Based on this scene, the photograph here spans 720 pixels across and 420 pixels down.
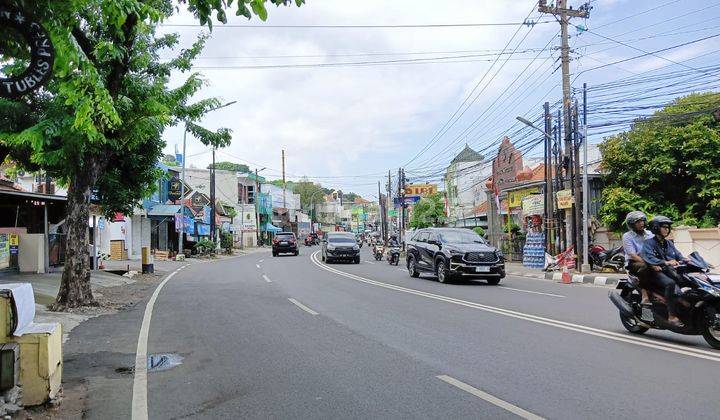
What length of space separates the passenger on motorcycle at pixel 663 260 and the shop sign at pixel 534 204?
67.3 ft

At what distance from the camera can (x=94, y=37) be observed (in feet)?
41.8

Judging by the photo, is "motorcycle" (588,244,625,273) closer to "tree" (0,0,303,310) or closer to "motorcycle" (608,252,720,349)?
"motorcycle" (608,252,720,349)

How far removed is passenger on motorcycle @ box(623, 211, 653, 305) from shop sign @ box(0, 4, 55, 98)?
7.38 m

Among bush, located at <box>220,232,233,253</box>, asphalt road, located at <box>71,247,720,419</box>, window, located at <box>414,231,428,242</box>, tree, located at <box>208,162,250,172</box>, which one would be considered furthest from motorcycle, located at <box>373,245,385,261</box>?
tree, located at <box>208,162,250,172</box>

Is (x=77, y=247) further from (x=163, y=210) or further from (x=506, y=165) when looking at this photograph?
(x=506, y=165)

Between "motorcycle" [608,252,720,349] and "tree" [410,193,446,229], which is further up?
"tree" [410,193,446,229]

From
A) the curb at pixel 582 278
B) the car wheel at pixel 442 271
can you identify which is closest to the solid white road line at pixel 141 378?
the car wheel at pixel 442 271

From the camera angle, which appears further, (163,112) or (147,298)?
(147,298)

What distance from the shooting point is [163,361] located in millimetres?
7289

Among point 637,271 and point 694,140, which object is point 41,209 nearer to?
point 637,271

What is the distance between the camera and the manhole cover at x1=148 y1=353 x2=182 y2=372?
6953mm

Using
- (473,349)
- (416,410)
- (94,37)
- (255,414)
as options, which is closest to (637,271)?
(473,349)

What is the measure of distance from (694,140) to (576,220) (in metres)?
5.67

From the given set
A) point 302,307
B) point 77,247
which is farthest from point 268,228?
point 302,307
